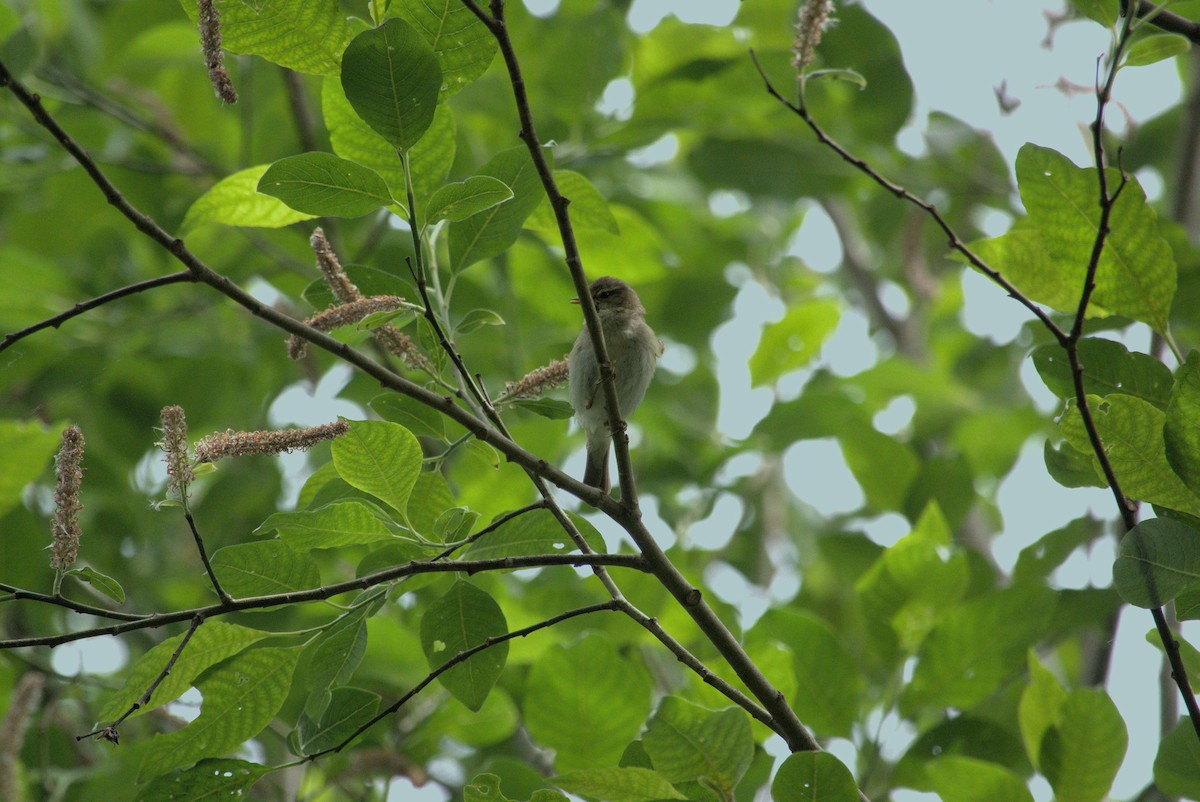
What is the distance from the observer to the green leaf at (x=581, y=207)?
2.71m

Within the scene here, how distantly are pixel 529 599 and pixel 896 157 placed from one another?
2893mm

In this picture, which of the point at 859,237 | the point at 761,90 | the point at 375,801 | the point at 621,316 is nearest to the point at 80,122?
the point at 621,316

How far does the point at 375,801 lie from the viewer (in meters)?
3.70

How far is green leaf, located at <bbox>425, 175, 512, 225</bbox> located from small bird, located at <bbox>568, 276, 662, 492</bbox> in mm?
2383

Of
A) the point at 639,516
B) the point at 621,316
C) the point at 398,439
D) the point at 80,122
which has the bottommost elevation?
the point at 639,516

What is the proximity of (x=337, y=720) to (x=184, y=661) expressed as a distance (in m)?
0.34

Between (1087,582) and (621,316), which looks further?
(621,316)

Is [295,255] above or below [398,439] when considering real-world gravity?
above

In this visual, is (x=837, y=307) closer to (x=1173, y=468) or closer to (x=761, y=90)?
(x=761, y=90)

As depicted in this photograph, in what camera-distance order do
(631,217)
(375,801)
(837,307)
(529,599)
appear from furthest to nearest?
(837,307), (631,217), (529,599), (375,801)

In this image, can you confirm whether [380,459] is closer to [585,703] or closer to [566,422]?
[585,703]

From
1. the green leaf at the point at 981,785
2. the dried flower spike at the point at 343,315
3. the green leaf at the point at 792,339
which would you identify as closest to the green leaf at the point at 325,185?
the dried flower spike at the point at 343,315

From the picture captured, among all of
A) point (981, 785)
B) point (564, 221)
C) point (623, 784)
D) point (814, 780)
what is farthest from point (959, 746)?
point (564, 221)

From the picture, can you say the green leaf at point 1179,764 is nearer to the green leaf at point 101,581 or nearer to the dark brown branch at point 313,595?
the dark brown branch at point 313,595
